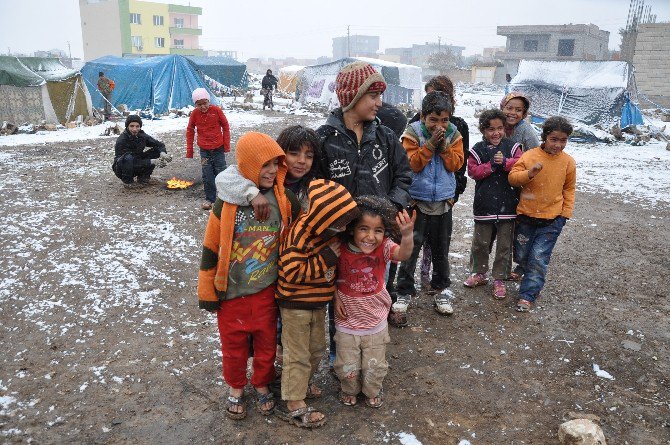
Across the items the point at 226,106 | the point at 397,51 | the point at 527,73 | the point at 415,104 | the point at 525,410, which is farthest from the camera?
the point at 397,51

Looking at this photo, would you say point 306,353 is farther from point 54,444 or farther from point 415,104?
point 415,104

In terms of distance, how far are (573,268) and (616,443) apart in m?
2.76

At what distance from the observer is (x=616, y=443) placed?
2494 millimetres

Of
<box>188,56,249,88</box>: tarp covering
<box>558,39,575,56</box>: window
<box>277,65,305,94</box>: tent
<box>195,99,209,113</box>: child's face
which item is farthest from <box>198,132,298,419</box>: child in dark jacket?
<box>558,39,575,56</box>: window

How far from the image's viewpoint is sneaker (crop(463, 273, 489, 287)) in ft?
14.4

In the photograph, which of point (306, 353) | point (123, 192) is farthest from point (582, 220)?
point (123, 192)

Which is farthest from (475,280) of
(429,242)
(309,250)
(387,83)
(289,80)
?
(289,80)

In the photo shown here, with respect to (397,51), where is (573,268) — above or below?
below

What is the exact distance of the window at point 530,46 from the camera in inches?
1992

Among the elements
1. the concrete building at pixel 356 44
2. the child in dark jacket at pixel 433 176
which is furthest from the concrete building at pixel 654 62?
the concrete building at pixel 356 44

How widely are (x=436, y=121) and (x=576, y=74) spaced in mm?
17881

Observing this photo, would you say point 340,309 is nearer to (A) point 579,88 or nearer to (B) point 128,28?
(A) point 579,88

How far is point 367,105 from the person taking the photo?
8.87ft

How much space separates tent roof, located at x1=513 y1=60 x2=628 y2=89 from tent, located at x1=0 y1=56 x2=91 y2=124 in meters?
17.6
